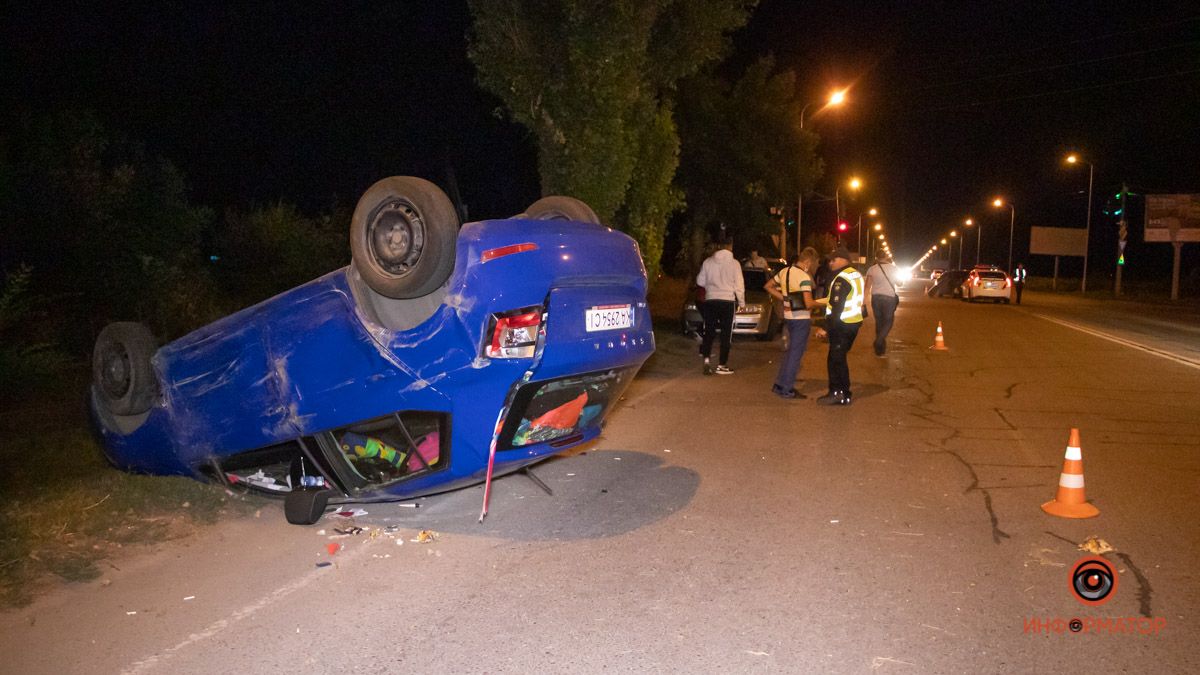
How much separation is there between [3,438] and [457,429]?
5.03 m

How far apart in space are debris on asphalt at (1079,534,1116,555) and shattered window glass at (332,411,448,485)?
369 cm

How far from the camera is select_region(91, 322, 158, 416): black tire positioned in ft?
19.7

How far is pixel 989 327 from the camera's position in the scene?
22672 mm

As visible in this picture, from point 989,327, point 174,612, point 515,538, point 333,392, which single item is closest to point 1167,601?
point 515,538

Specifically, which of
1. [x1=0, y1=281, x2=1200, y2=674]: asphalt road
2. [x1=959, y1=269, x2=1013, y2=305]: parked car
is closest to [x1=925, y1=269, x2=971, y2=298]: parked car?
[x1=959, y1=269, x2=1013, y2=305]: parked car

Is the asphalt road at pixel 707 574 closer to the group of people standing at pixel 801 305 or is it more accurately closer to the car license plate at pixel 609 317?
the car license plate at pixel 609 317

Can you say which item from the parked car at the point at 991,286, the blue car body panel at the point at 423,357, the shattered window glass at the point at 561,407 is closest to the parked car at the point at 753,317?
the shattered window glass at the point at 561,407

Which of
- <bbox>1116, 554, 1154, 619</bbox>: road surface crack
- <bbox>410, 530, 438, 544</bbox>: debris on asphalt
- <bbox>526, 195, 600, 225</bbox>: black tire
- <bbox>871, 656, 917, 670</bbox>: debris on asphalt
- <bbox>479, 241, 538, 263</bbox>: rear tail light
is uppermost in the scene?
<bbox>526, 195, 600, 225</bbox>: black tire

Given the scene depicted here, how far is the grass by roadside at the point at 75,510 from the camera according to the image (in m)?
4.93

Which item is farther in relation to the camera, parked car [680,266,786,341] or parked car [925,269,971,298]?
parked car [925,269,971,298]

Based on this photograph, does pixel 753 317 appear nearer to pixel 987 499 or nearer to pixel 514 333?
pixel 987 499

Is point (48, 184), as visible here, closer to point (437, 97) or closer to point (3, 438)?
point (3, 438)

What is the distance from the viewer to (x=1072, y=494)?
6004 millimetres

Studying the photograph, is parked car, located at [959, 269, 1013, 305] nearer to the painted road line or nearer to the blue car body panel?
the painted road line
